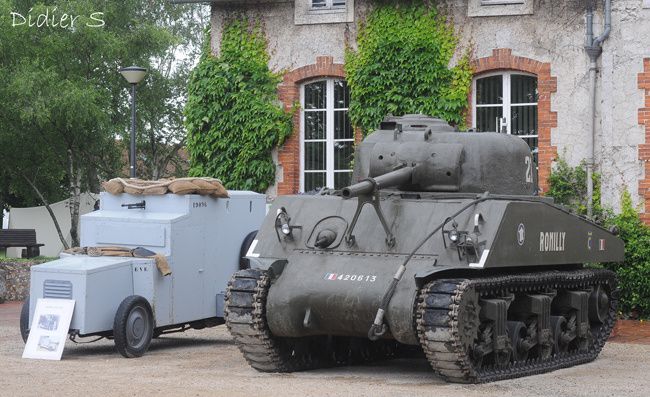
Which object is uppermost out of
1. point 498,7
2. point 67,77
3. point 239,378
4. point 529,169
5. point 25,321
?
point 498,7

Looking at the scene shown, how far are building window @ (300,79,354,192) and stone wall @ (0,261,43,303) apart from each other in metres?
5.09

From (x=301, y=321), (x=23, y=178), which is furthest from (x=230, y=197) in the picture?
(x=23, y=178)

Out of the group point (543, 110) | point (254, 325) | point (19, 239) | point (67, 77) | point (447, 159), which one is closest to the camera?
point (254, 325)

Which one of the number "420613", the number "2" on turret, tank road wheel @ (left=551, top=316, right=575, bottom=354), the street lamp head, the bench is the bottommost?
tank road wheel @ (left=551, top=316, right=575, bottom=354)

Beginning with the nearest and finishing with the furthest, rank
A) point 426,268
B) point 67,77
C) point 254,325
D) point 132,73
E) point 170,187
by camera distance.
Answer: point 426,268, point 254,325, point 170,187, point 132,73, point 67,77

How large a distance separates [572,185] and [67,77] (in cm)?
1371

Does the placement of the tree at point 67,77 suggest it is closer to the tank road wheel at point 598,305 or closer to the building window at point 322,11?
the building window at point 322,11

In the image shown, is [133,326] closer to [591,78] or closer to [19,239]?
[591,78]

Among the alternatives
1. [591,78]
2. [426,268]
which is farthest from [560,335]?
[591,78]

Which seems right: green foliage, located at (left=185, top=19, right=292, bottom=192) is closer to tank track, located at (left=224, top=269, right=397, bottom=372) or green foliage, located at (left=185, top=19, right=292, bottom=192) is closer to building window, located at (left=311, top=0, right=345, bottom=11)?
building window, located at (left=311, top=0, right=345, bottom=11)

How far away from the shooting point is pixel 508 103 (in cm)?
2120

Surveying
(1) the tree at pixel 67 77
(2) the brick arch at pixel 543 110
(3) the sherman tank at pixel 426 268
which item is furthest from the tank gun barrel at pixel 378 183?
(1) the tree at pixel 67 77

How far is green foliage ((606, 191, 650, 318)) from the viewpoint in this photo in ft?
63.2

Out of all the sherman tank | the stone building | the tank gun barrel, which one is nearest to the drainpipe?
the stone building
